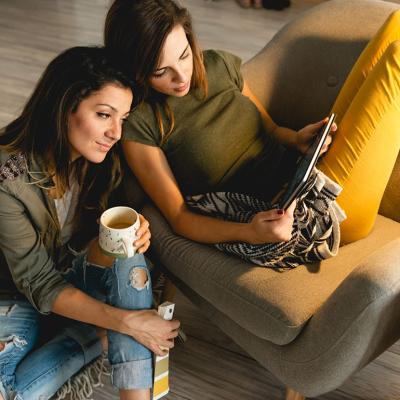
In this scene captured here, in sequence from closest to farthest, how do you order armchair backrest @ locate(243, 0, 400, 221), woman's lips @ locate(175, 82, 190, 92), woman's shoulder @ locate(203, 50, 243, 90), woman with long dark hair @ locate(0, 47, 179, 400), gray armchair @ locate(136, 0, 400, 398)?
gray armchair @ locate(136, 0, 400, 398) < woman with long dark hair @ locate(0, 47, 179, 400) < woman's lips @ locate(175, 82, 190, 92) < woman's shoulder @ locate(203, 50, 243, 90) < armchair backrest @ locate(243, 0, 400, 221)

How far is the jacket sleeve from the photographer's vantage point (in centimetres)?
128

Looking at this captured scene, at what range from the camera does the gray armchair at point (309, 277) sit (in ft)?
3.85

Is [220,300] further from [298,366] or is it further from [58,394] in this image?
[58,394]

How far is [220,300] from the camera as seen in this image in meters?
1.37

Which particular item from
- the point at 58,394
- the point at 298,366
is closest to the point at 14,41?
the point at 58,394

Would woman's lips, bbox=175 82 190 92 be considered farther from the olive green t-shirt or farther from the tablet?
the tablet

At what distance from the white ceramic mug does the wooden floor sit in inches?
19.3

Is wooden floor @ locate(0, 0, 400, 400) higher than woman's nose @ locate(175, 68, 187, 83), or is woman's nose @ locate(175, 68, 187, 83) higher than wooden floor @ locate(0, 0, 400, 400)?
woman's nose @ locate(175, 68, 187, 83)

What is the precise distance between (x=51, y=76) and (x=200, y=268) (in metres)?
0.52

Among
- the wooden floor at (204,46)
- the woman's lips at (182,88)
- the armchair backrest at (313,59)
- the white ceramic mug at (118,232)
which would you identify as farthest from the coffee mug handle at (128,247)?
the armchair backrest at (313,59)

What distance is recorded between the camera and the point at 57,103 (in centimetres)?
126

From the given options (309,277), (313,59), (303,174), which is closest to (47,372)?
(309,277)

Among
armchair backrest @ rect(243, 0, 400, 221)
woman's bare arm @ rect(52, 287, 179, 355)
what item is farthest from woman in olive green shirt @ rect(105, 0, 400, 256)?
woman's bare arm @ rect(52, 287, 179, 355)

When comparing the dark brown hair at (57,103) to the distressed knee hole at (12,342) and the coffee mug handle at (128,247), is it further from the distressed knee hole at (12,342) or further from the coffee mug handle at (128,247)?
the distressed knee hole at (12,342)
